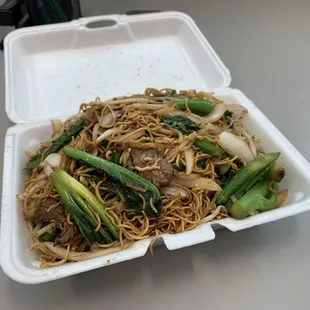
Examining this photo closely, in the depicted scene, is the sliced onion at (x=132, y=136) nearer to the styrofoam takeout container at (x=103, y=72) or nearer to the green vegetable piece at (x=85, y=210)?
the green vegetable piece at (x=85, y=210)

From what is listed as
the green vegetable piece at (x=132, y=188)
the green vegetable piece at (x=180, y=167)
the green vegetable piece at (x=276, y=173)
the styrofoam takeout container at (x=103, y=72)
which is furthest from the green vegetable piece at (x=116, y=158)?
the green vegetable piece at (x=276, y=173)

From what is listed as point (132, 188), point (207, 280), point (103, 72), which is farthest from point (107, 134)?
point (103, 72)

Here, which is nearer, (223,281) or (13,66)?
(223,281)

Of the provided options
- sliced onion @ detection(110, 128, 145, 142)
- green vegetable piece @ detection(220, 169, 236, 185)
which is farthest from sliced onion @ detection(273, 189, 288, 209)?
sliced onion @ detection(110, 128, 145, 142)

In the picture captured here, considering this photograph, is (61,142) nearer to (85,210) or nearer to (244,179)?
(85,210)

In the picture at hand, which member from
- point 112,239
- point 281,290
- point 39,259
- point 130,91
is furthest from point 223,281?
point 130,91

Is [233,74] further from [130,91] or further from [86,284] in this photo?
[86,284]
